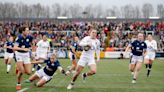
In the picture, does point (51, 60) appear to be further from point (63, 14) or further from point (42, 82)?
point (63, 14)

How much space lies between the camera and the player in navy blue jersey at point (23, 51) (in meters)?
17.4

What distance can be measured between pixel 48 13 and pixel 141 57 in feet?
267

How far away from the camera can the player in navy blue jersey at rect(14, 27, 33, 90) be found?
1741 cm

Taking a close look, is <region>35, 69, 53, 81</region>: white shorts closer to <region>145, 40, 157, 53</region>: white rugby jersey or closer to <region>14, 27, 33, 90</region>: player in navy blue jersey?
<region>14, 27, 33, 90</region>: player in navy blue jersey

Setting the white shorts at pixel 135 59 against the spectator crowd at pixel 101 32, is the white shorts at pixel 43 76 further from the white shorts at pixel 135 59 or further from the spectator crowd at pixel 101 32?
the spectator crowd at pixel 101 32

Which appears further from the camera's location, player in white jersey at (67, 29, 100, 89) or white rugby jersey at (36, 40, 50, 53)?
white rugby jersey at (36, 40, 50, 53)

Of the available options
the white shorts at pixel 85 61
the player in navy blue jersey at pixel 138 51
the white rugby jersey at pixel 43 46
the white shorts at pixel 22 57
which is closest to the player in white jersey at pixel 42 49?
the white rugby jersey at pixel 43 46

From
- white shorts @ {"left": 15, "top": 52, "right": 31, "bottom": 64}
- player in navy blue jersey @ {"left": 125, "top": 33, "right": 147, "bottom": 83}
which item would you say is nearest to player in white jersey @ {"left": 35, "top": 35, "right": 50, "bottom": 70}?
player in navy blue jersey @ {"left": 125, "top": 33, "right": 147, "bottom": 83}

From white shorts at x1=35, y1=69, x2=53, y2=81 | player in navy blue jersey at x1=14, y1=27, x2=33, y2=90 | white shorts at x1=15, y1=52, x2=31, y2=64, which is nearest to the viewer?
player in navy blue jersey at x1=14, y1=27, x2=33, y2=90

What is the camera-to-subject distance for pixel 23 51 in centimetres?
1762

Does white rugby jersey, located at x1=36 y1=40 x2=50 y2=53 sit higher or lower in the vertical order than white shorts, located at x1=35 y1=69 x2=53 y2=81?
higher

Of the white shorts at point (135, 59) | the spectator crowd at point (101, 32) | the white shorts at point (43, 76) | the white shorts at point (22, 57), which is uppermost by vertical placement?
the white shorts at point (22, 57)

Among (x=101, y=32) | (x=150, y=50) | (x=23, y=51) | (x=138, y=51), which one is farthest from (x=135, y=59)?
(x=101, y=32)

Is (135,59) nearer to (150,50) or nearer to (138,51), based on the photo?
(138,51)
